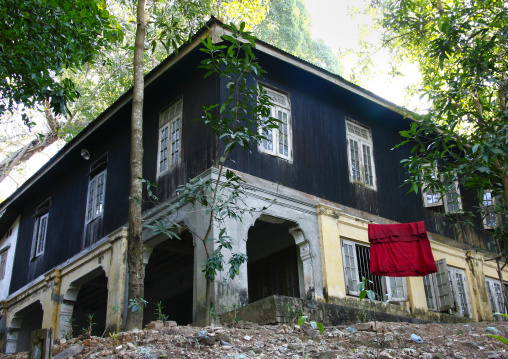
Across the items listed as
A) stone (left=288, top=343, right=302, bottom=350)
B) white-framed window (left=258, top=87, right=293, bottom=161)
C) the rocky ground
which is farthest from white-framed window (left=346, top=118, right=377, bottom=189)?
stone (left=288, top=343, right=302, bottom=350)

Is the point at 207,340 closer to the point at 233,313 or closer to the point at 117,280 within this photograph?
the point at 233,313

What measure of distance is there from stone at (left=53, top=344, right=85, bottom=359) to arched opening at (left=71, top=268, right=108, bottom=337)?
8.66 m

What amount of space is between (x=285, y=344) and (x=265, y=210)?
432 centimetres

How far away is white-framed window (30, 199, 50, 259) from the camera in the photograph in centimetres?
1741

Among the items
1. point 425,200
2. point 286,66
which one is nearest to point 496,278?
point 425,200

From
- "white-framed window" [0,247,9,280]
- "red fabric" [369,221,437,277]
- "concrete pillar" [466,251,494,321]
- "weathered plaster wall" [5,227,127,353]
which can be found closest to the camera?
"red fabric" [369,221,437,277]

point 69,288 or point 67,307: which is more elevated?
point 69,288

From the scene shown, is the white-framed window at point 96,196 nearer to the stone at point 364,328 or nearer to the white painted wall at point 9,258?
the white painted wall at point 9,258

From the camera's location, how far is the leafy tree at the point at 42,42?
909 cm

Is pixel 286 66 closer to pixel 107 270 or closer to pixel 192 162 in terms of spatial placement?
pixel 192 162

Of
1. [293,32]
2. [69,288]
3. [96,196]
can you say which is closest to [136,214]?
[96,196]

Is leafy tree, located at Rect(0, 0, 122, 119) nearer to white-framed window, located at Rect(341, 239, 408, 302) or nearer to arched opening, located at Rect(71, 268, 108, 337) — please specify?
white-framed window, located at Rect(341, 239, 408, 302)

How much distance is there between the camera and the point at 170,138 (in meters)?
12.7

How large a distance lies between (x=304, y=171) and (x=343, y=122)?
7.35 feet
